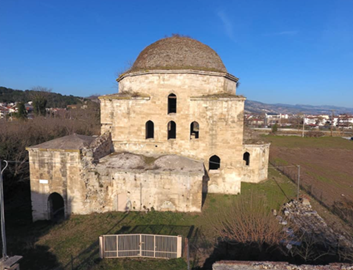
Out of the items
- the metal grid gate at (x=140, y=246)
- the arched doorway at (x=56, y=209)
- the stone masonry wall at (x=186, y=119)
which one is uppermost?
the stone masonry wall at (x=186, y=119)

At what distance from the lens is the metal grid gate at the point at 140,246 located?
795 centimetres

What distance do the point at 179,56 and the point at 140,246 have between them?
10.9 metres

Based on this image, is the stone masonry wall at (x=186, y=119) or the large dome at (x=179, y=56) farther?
the large dome at (x=179, y=56)

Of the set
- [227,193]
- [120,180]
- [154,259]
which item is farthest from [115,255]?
[227,193]

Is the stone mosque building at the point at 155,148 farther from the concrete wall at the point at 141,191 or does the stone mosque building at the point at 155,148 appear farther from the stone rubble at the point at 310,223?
the stone rubble at the point at 310,223

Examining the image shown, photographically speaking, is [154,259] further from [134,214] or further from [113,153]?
[113,153]

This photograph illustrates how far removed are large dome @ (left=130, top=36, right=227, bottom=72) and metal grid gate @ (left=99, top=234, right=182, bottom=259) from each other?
9.34 meters

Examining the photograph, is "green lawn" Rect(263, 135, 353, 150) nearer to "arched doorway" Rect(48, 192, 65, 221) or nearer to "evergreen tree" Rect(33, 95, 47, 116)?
"arched doorway" Rect(48, 192, 65, 221)

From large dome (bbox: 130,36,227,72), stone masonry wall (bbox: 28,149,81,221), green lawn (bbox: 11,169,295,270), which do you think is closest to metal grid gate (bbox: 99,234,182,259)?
green lawn (bbox: 11,169,295,270)

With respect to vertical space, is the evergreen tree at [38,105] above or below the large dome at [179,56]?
below

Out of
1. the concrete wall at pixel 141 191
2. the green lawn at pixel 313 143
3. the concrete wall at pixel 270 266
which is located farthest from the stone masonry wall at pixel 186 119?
the green lawn at pixel 313 143

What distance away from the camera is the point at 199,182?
35.5ft

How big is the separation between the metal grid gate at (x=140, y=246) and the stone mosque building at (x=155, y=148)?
123 inches

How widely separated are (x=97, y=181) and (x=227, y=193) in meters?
7.73
